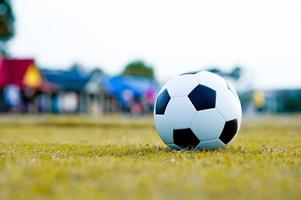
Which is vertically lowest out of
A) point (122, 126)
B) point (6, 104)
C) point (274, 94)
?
point (274, 94)

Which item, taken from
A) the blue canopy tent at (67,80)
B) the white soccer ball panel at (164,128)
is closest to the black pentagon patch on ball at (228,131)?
the white soccer ball panel at (164,128)

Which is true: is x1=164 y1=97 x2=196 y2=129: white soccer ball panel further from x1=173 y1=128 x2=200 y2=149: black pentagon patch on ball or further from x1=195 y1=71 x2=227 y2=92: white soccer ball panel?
x1=195 y1=71 x2=227 y2=92: white soccer ball panel

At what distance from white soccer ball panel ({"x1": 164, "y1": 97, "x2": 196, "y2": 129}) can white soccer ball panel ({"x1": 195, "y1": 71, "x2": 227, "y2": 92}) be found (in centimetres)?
44

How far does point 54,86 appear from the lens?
166ft

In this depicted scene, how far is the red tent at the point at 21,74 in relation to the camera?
1811 inches

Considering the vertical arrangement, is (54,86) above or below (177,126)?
below

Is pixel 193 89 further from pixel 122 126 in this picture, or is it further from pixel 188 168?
pixel 122 126

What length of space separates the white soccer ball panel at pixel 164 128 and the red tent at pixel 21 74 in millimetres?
38902

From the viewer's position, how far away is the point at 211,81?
8.57 m

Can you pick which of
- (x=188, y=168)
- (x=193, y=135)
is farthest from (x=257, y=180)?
(x=193, y=135)

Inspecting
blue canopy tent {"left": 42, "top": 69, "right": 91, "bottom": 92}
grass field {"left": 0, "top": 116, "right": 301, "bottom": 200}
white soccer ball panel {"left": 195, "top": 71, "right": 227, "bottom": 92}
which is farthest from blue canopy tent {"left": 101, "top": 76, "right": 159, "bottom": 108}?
grass field {"left": 0, "top": 116, "right": 301, "bottom": 200}

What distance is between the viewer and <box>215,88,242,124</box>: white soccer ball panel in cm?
838

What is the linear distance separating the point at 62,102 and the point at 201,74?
1853 inches

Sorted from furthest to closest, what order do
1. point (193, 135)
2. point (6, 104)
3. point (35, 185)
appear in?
point (6, 104) < point (193, 135) < point (35, 185)
